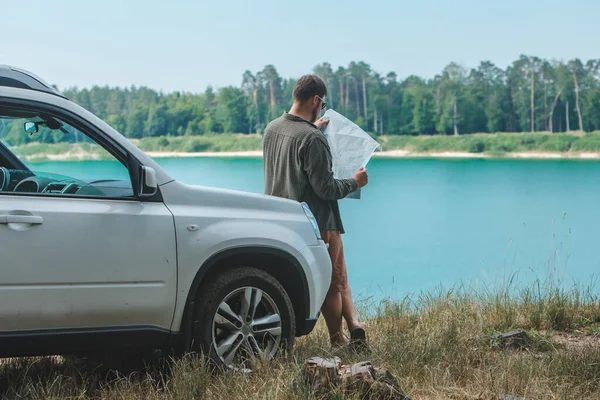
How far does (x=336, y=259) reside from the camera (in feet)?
19.7

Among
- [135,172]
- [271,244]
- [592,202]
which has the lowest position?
[592,202]

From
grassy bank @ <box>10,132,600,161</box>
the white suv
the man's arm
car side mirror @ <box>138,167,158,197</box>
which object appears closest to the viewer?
the white suv

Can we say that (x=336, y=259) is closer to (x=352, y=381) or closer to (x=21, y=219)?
(x=352, y=381)

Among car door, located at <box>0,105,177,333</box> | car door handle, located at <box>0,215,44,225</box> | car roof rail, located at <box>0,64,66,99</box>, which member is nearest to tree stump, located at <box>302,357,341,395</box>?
car door, located at <box>0,105,177,333</box>

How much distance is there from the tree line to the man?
117370 millimetres

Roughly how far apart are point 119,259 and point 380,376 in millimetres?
1489

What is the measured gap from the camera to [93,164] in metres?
4.68

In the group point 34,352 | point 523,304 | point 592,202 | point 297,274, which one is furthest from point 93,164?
point 592,202

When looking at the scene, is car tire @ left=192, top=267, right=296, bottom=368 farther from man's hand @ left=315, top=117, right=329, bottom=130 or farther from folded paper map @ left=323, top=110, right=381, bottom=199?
man's hand @ left=315, top=117, right=329, bottom=130

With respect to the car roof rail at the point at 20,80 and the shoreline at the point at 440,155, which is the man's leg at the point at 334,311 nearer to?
the car roof rail at the point at 20,80

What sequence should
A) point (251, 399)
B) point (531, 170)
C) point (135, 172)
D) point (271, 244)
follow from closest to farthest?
1. point (251, 399)
2. point (135, 172)
3. point (271, 244)
4. point (531, 170)

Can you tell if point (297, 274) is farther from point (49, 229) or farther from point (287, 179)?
point (49, 229)

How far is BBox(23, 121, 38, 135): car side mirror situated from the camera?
4777 millimetres

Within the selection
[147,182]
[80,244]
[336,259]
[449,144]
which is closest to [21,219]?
[80,244]
